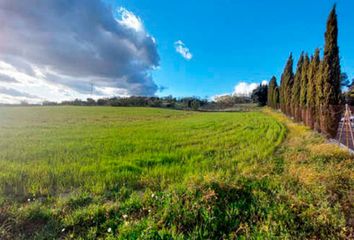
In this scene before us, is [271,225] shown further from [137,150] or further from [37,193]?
[137,150]

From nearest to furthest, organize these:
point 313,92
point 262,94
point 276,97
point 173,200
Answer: point 173,200
point 313,92
point 276,97
point 262,94

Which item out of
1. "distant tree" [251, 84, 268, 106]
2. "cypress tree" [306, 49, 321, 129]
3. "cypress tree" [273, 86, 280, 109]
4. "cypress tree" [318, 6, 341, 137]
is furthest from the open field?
"distant tree" [251, 84, 268, 106]

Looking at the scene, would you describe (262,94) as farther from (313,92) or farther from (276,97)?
(313,92)

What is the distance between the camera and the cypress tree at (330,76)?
11.5 meters

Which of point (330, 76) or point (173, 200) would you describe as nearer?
point (173, 200)

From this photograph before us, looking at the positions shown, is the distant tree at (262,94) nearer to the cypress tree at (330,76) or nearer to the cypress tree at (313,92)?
the cypress tree at (313,92)

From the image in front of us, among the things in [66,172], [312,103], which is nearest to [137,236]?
[66,172]

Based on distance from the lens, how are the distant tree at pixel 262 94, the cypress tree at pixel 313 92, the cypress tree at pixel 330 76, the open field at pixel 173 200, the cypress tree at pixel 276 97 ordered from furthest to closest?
the distant tree at pixel 262 94
the cypress tree at pixel 276 97
the cypress tree at pixel 313 92
the cypress tree at pixel 330 76
the open field at pixel 173 200

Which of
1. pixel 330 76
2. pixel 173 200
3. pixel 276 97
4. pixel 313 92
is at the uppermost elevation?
pixel 330 76

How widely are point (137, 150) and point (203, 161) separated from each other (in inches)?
115

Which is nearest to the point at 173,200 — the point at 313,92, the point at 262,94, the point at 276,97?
the point at 313,92

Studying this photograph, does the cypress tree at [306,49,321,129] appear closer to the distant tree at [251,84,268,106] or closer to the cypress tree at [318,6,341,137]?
the cypress tree at [318,6,341,137]

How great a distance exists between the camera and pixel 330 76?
1207cm

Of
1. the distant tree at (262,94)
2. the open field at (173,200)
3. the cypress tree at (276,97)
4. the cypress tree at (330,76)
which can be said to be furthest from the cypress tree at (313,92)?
the distant tree at (262,94)
